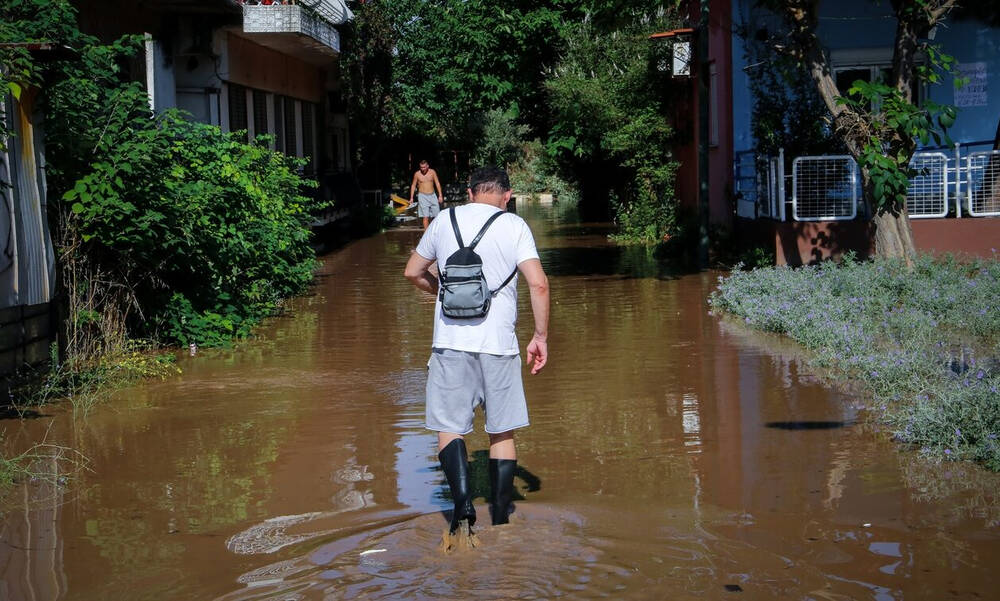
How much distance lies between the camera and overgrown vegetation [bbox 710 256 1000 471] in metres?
7.00

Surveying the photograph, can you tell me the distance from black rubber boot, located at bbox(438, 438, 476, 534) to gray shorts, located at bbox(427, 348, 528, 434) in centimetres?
10

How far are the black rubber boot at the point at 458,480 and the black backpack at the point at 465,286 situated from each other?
26.5 inches

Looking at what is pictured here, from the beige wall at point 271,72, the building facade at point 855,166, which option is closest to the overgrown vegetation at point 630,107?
the building facade at point 855,166

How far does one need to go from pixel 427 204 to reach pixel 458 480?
19404 mm

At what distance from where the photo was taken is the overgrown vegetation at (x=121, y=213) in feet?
31.8

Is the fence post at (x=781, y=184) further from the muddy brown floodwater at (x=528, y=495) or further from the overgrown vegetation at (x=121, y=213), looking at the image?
the overgrown vegetation at (x=121, y=213)

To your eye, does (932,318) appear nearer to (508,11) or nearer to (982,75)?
(982,75)

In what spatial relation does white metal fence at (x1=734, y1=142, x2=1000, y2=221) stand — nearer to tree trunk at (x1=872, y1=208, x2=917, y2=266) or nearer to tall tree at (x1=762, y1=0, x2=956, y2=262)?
tall tree at (x1=762, y1=0, x2=956, y2=262)

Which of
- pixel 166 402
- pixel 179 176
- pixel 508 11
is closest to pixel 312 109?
pixel 508 11

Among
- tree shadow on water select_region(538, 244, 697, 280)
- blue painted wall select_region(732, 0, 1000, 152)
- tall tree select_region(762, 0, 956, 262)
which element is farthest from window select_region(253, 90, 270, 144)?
tall tree select_region(762, 0, 956, 262)

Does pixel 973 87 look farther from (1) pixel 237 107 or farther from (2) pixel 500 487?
(2) pixel 500 487

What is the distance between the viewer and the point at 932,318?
10828mm

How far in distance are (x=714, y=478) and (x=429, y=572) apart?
215 cm

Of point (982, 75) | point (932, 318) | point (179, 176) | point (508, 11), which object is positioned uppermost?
point (508, 11)
